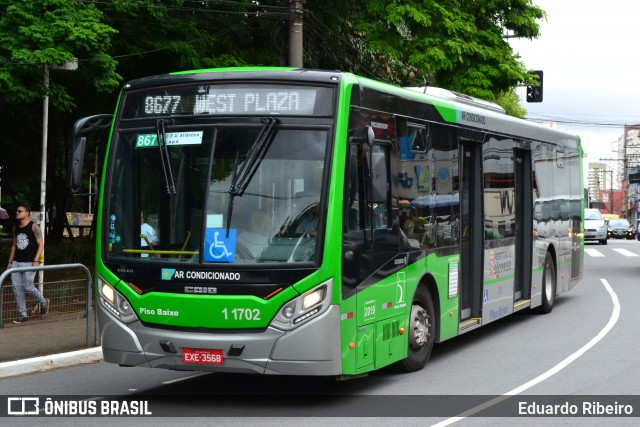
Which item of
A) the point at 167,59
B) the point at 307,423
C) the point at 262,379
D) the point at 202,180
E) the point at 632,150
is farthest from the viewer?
the point at 632,150

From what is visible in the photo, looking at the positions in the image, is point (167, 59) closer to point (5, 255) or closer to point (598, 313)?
point (5, 255)

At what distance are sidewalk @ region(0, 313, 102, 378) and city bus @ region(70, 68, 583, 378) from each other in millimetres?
2400

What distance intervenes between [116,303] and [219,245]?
124cm

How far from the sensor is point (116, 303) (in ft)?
30.0

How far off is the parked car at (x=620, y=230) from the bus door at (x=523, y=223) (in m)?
51.1

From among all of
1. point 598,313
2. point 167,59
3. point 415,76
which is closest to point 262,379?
point 598,313

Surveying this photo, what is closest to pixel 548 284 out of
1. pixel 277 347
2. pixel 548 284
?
pixel 548 284

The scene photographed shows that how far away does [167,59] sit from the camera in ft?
68.3

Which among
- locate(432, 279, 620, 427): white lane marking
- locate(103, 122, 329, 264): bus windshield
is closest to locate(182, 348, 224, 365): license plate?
locate(103, 122, 329, 264): bus windshield

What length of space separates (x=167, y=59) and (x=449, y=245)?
35.6 feet

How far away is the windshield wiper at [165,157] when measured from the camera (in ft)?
29.5

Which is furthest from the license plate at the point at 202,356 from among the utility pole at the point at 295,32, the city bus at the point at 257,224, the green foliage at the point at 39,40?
the utility pole at the point at 295,32

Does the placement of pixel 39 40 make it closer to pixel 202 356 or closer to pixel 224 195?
pixel 224 195

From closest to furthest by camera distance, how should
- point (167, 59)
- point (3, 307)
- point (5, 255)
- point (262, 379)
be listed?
point (262, 379), point (3, 307), point (167, 59), point (5, 255)
